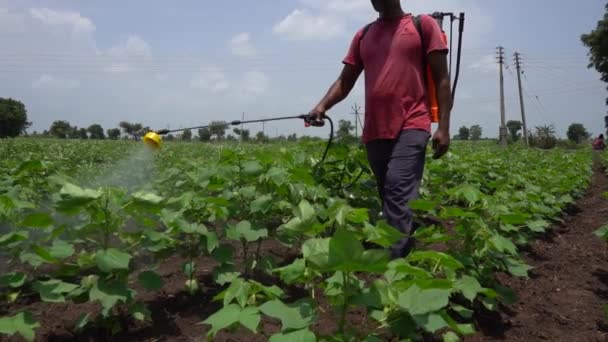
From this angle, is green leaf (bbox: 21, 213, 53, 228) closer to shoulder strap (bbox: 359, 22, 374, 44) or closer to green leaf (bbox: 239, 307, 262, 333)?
green leaf (bbox: 239, 307, 262, 333)

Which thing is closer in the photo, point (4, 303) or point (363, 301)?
point (363, 301)

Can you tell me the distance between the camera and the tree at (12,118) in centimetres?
5069

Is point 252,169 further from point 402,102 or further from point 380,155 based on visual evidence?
point 402,102

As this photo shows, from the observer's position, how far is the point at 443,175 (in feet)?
18.4

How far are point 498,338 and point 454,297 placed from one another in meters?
0.35

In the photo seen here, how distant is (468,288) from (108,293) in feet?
5.28

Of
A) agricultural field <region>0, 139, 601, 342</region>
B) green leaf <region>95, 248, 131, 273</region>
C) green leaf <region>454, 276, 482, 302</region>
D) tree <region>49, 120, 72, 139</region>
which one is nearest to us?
agricultural field <region>0, 139, 601, 342</region>

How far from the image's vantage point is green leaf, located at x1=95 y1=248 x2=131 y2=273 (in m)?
1.98

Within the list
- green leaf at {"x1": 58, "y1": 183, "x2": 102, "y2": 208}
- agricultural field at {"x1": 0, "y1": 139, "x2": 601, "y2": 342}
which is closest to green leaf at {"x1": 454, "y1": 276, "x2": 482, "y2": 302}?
agricultural field at {"x1": 0, "y1": 139, "x2": 601, "y2": 342}

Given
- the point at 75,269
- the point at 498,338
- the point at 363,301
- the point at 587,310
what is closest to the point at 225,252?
the point at 75,269

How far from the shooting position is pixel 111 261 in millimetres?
1990

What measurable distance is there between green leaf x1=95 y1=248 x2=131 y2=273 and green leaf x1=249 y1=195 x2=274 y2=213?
0.84 metres

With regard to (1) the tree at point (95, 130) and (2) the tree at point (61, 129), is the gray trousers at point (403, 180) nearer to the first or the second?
(2) the tree at point (61, 129)

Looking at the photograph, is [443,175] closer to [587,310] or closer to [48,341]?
[587,310]
